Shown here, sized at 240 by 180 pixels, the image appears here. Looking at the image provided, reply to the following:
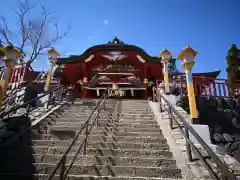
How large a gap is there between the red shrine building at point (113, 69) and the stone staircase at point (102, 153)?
8.48 m

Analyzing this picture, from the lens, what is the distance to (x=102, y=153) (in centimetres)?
529

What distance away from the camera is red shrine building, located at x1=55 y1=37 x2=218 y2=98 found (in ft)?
53.4

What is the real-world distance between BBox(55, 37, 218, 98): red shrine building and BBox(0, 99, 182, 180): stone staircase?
8482mm

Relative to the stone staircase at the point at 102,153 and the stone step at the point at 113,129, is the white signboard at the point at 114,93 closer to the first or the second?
the stone staircase at the point at 102,153

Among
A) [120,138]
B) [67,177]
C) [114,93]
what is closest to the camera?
[67,177]

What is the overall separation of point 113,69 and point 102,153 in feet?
39.2

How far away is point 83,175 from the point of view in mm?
4258

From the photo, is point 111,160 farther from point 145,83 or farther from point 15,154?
point 145,83

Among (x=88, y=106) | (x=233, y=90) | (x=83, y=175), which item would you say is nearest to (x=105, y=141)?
(x=83, y=175)

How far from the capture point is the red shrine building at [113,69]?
16281mm

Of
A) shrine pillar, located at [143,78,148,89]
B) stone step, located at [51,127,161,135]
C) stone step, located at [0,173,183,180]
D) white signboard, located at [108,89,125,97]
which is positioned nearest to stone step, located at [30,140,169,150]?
stone step, located at [51,127,161,135]

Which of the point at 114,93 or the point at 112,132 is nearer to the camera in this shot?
the point at 112,132

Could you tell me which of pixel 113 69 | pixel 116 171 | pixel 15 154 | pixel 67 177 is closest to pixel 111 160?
pixel 116 171

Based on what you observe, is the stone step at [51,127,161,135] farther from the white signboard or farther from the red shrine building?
the red shrine building
